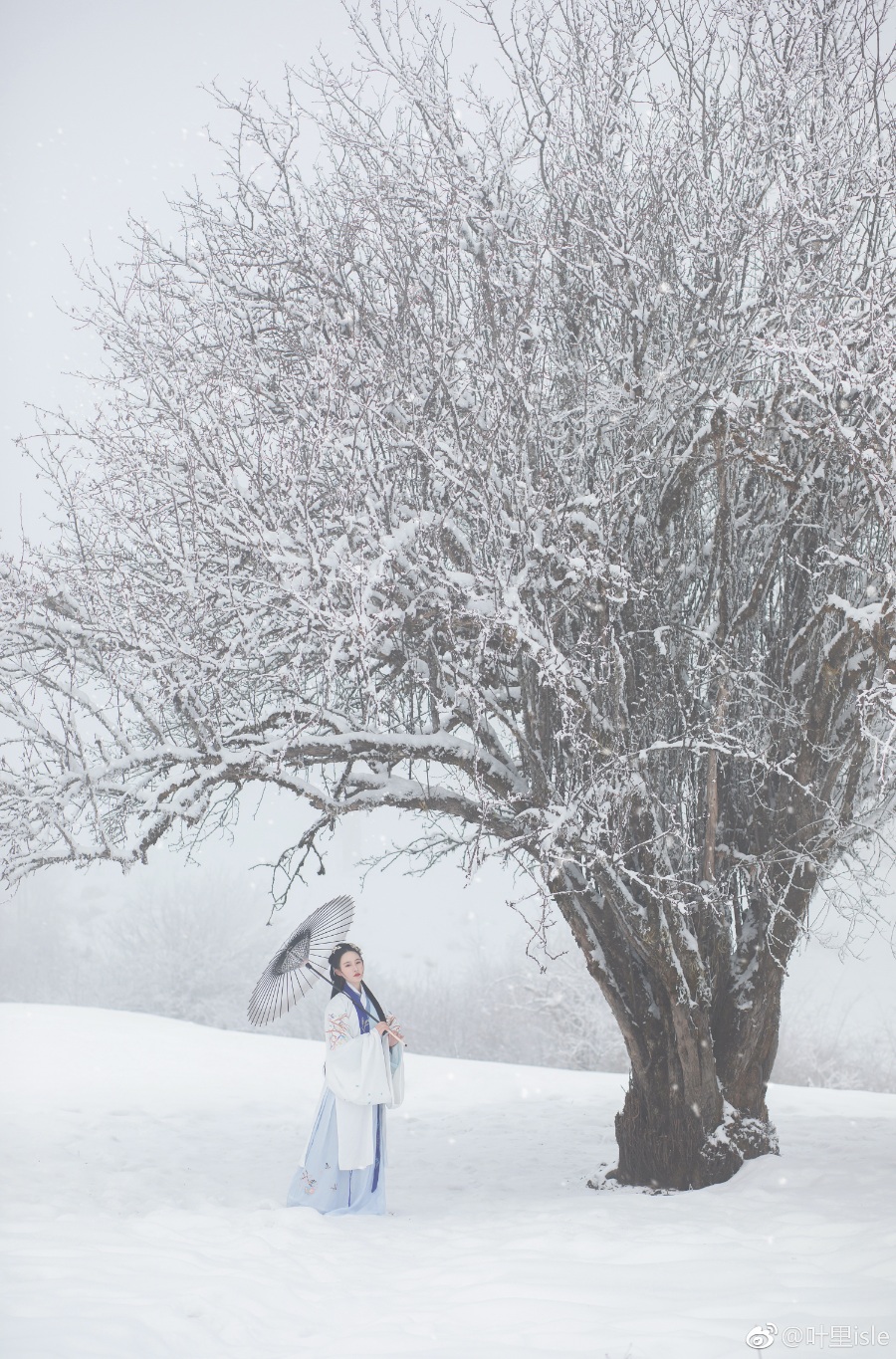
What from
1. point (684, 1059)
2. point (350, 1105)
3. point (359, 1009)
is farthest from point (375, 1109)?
point (684, 1059)

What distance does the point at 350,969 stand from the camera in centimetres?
605

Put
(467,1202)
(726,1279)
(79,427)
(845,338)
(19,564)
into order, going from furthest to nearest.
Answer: (79,427), (467,1202), (19,564), (845,338), (726,1279)

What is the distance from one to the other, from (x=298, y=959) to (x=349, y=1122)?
98 cm

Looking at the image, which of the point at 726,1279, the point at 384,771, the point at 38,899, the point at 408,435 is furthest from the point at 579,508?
the point at 38,899

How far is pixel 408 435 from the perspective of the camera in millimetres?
5215

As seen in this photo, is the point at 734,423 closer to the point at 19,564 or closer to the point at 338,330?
the point at 338,330

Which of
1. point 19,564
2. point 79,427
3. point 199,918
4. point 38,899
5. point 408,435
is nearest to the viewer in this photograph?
point 408,435

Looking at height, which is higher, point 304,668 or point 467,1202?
point 304,668

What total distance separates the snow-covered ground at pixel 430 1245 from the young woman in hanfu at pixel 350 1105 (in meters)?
0.27

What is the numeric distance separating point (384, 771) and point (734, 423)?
9.43 feet

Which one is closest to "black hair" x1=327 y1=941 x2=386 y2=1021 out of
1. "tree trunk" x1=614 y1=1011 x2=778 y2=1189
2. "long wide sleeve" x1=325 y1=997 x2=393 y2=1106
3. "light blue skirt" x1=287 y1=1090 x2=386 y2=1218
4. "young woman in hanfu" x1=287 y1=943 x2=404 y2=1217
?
"young woman in hanfu" x1=287 y1=943 x2=404 y2=1217

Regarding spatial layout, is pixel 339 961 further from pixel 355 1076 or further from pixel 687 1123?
pixel 687 1123

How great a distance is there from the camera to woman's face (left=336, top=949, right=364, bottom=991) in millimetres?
6051

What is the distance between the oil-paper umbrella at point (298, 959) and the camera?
6.25m
